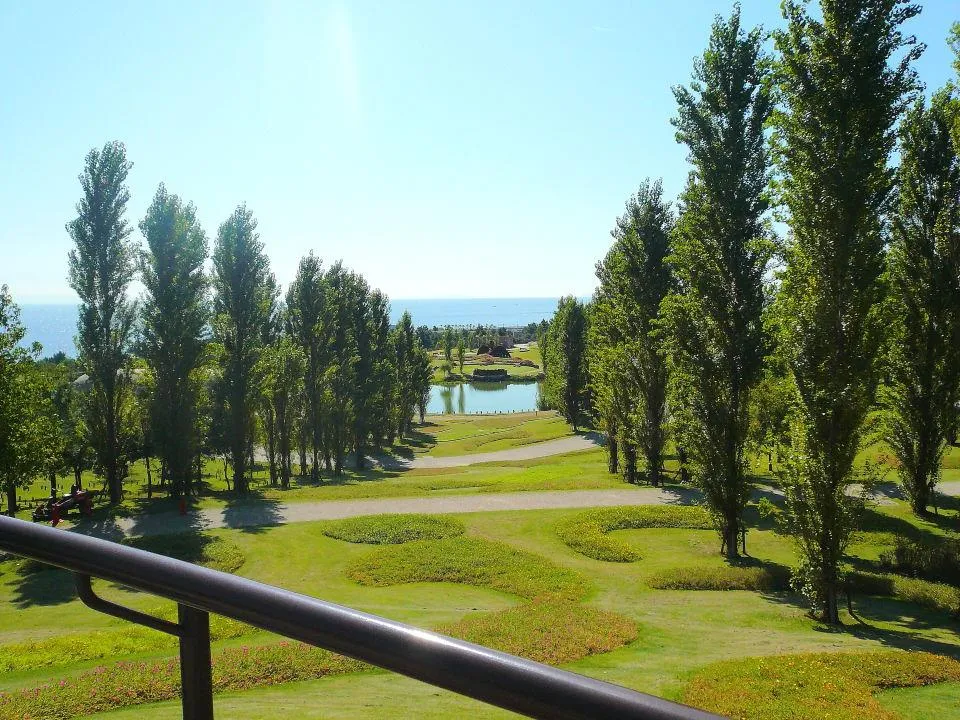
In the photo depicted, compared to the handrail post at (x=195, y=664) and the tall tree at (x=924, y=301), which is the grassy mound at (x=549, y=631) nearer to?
the handrail post at (x=195, y=664)

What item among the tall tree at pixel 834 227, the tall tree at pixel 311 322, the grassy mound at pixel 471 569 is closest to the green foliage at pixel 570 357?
the tall tree at pixel 311 322

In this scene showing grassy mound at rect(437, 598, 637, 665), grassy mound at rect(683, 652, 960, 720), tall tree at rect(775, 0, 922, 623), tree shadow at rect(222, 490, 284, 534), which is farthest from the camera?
tree shadow at rect(222, 490, 284, 534)

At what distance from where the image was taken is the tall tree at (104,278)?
3105cm

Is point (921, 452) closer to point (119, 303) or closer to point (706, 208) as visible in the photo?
point (706, 208)

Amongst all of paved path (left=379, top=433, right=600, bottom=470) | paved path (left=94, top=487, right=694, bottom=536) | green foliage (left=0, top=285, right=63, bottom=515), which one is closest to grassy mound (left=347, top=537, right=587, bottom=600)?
paved path (left=94, top=487, right=694, bottom=536)

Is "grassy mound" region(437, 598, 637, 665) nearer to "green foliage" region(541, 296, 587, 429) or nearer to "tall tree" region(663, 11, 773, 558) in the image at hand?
"tall tree" region(663, 11, 773, 558)

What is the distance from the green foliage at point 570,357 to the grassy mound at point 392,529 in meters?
36.6

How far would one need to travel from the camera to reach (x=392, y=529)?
25.2 meters

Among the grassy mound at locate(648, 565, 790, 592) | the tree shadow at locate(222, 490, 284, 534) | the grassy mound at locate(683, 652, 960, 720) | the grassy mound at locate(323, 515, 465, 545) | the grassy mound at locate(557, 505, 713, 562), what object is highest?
the grassy mound at locate(683, 652, 960, 720)

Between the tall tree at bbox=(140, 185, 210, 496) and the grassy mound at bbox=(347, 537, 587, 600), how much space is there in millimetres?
16331

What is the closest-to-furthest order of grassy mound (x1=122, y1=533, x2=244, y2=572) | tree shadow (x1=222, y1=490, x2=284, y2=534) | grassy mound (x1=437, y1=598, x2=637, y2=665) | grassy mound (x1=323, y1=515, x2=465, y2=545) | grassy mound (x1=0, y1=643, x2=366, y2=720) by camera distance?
1. grassy mound (x1=0, y1=643, x2=366, y2=720)
2. grassy mound (x1=437, y1=598, x2=637, y2=665)
3. grassy mound (x1=122, y1=533, x2=244, y2=572)
4. grassy mound (x1=323, y1=515, x2=465, y2=545)
5. tree shadow (x1=222, y1=490, x2=284, y2=534)

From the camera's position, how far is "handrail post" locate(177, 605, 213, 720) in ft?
5.48

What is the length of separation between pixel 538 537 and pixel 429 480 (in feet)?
49.4

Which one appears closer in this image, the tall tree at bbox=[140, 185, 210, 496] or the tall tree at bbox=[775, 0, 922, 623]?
the tall tree at bbox=[775, 0, 922, 623]
